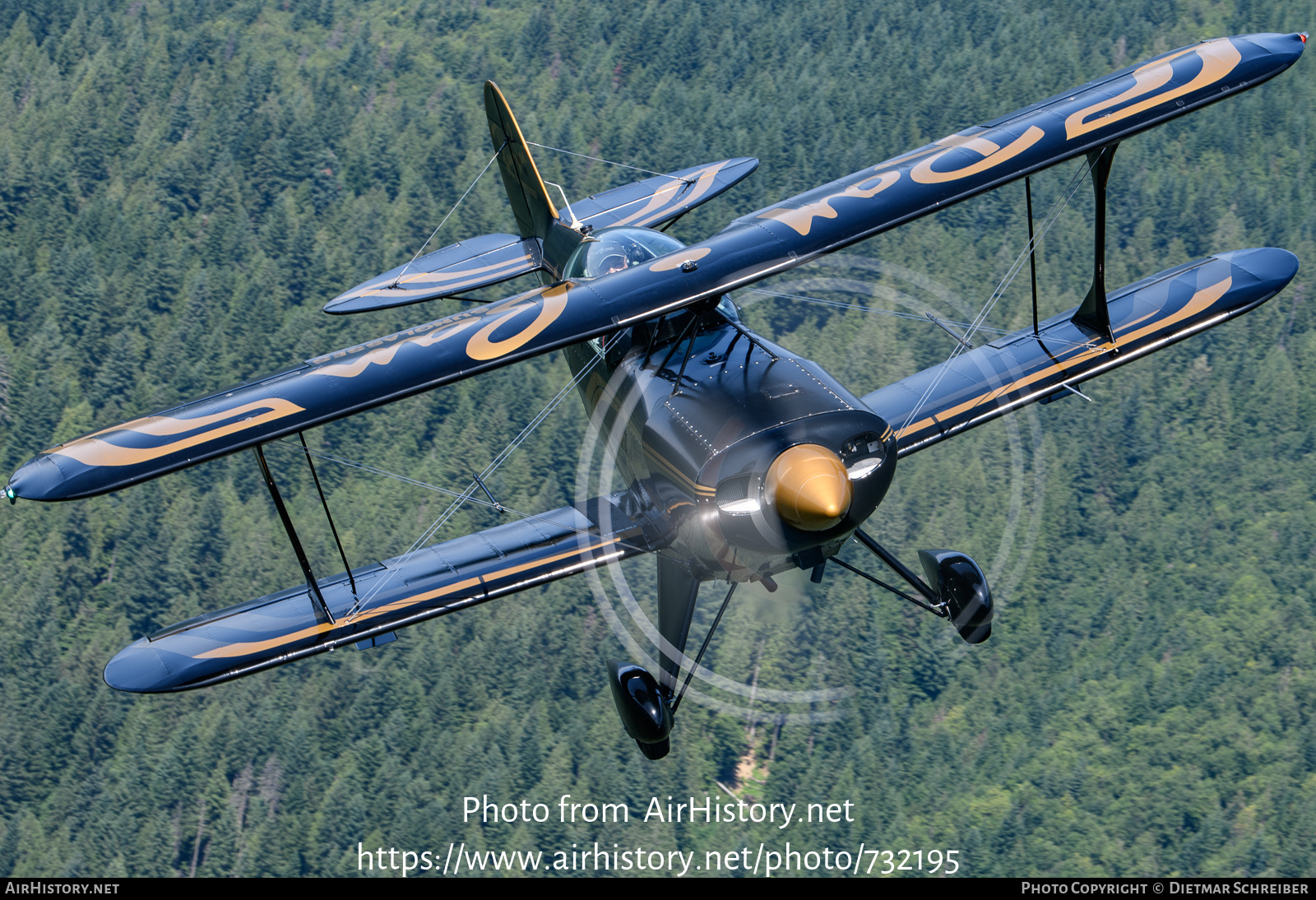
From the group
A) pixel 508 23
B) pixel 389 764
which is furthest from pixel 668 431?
pixel 508 23

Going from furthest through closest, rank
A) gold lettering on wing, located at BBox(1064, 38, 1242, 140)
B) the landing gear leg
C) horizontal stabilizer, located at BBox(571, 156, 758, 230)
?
horizontal stabilizer, located at BBox(571, 156, 758, 230) < the landing gear leg < gold lettering on wing, located at BBox(1064, 38, 1242, 140)

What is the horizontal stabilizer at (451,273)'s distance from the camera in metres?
25.7

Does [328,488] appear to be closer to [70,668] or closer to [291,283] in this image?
[70,668]

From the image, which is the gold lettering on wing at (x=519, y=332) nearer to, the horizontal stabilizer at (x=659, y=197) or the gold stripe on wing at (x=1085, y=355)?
the gold stripe on wing at (x=1085, y=355)

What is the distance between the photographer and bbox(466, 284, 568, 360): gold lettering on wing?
61.1ft

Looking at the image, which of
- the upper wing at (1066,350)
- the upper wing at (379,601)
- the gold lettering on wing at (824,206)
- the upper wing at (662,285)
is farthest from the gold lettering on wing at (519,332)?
the upper wing at (1066,350)

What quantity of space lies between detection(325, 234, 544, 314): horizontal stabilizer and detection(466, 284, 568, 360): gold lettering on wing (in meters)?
6.45

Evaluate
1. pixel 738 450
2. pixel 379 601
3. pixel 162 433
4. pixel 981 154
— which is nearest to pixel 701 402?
pixel 738 450

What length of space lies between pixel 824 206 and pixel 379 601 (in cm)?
748

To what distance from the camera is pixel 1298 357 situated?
5507 inches

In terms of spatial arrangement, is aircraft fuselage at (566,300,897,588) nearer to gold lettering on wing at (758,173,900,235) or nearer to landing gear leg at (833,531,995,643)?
gold lettering on wing at (758,173,900,235)

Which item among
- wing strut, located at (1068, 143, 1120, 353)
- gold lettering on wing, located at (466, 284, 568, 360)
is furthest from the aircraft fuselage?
wing strut, located at (1068, 143, 1120, 353)

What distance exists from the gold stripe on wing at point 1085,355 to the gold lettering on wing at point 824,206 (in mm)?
3745

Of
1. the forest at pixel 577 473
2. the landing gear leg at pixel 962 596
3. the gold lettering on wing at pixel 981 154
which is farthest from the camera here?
the forest at pixel 577 473
